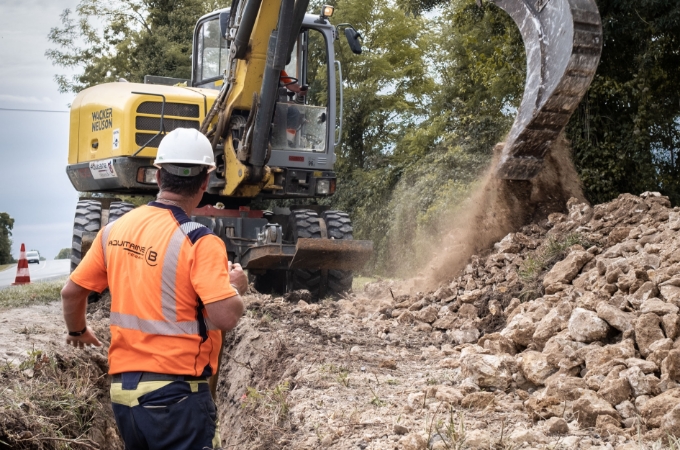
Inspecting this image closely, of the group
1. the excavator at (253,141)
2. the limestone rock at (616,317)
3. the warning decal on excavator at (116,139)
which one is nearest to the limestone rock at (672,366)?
the limestone rock at (616,317)

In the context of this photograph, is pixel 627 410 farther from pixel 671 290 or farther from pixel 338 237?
pixel 338 237

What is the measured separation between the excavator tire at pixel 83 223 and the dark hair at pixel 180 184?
687 cm

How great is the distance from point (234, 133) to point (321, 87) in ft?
43.7

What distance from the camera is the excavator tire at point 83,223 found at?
31.8 feet

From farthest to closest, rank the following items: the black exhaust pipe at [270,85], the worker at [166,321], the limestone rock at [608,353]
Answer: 1. the black exhaust pipe at [270,85]
2. the limestone rock at [608,353]
3. the worker at [166,321]

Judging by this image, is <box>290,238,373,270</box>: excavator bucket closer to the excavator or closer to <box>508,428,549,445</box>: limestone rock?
the excavator

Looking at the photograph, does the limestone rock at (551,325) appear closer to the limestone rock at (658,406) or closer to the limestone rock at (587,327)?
the limestone rock at (587,327)

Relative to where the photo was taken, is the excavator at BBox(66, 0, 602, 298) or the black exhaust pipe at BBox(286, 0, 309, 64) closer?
the black exhaust pipe at BBox(286, 0, 309, 64)

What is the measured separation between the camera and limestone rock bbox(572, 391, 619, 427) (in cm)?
395

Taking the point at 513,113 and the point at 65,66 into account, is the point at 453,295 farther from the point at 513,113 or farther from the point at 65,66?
the point at 65,66

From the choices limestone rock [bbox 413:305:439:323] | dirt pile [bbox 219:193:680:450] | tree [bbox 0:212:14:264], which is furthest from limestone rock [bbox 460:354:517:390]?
tree [bbox 0:212:14:264]

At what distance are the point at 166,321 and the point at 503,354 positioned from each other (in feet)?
10.1

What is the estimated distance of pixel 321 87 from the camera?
22.4 metres

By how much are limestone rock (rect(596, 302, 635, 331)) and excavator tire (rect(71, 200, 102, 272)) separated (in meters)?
6.57
